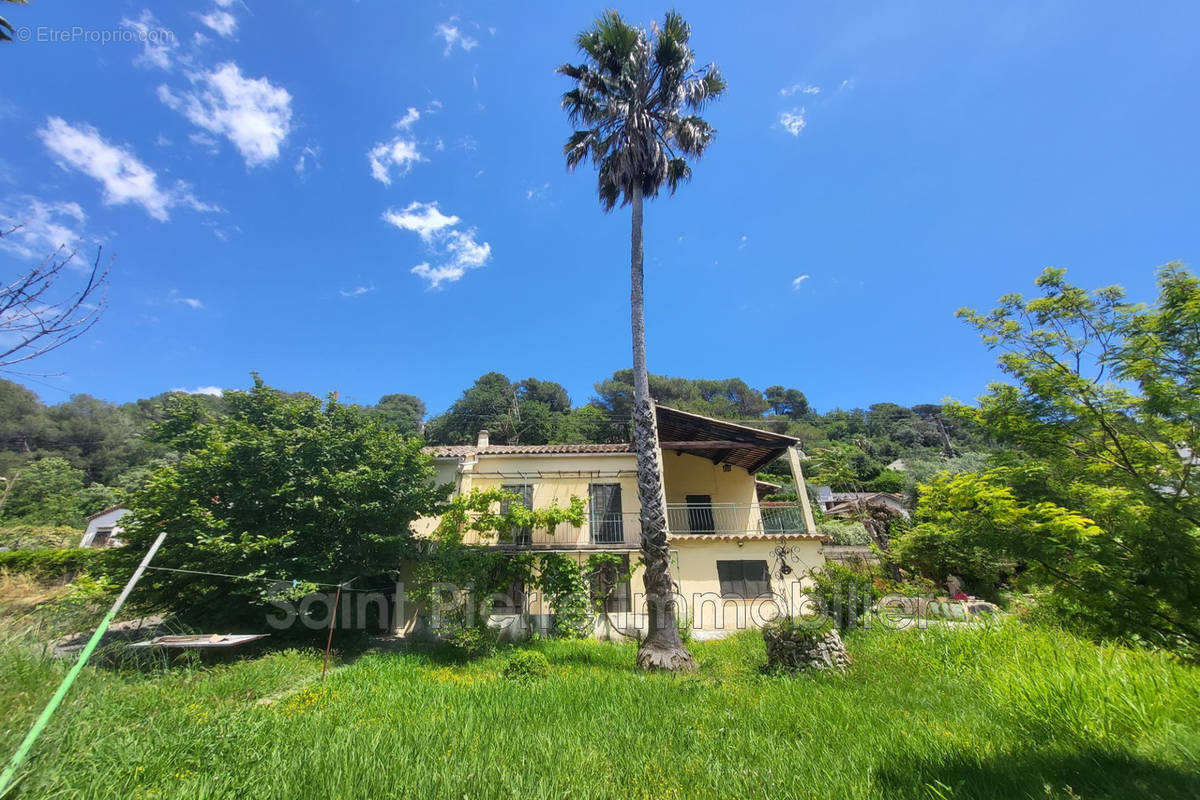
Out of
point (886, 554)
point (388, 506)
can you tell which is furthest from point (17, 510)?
point (886, 554)

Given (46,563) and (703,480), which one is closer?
(703,480)

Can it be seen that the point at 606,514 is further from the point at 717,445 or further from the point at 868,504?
the point at 868,504

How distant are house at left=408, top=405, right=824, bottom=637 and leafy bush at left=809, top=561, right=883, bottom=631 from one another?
6.56 ft

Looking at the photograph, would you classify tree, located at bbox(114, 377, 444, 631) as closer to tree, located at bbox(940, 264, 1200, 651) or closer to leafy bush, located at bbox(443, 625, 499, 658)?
leafy bush, located at bbox(443, 625, 499, 658)

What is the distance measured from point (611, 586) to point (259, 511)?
377 inches

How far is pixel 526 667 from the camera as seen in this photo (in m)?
8.05

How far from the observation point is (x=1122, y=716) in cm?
406

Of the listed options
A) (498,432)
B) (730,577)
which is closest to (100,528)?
(498,432)

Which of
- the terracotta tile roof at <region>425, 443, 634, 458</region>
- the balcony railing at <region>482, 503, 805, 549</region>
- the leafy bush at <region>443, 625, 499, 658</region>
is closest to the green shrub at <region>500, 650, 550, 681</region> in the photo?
the leafy bush at <region>443, 625, 499, 658</region>

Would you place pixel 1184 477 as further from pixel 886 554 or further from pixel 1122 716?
pixel 886 554

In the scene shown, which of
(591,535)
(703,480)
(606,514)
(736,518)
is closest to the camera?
(591,535)

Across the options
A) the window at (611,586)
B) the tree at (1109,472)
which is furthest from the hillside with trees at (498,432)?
the tree at (1109,472)

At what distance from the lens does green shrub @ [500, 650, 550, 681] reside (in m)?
7.88

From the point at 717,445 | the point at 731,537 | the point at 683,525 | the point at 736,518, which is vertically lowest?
the point at 731,537
